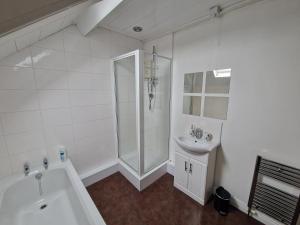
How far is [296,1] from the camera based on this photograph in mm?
1181

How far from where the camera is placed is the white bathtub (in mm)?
1359

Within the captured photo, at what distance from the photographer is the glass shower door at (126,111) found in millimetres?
2107

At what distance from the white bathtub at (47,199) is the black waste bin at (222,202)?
57.5 inches

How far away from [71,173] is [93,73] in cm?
138

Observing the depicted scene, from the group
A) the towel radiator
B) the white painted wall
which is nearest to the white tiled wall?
the white painted wall

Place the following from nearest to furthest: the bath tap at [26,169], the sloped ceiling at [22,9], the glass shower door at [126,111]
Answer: the sloped ceiling at [22,9] < the bath tap at [26,169] < the glass shower door at [126,111]

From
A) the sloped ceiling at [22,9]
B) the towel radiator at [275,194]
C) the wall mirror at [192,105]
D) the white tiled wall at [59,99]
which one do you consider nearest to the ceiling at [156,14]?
the white tiled wall at [59,99]

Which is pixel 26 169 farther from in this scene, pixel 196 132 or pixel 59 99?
pixel 196 132

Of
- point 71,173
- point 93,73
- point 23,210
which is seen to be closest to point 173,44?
point 93,73

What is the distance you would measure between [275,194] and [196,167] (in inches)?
31.4

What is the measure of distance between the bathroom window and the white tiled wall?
124 cm

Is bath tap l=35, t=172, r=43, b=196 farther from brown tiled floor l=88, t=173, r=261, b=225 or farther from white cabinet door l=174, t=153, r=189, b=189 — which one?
white cabinet door l=174, t=153, r=189, b=189

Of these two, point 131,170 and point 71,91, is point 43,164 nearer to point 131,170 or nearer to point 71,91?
point 71,91

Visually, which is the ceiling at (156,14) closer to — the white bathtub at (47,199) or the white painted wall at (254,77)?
the white painted wall at (254,77)
